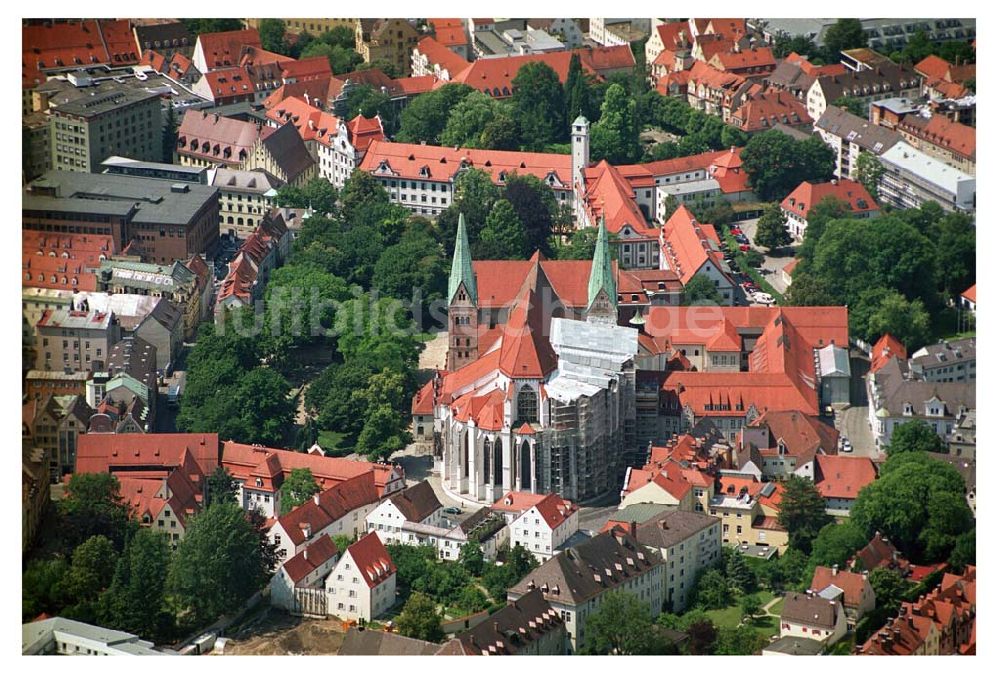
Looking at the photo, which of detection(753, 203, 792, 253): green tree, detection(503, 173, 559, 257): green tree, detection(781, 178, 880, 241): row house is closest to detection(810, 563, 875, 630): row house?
detection(503, 173, 559, 257): green tree

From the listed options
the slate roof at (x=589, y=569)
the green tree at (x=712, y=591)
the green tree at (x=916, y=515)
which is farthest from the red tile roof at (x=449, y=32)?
the green tree at (x=712, y=591)

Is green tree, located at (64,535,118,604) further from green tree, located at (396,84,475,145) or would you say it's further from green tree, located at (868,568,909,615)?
green tree, located at (396,84,475,145)

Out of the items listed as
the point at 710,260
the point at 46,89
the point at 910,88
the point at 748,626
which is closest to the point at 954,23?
the point at 910,88

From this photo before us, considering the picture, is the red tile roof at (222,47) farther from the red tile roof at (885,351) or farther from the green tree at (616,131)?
the red tile roof at (885,351)

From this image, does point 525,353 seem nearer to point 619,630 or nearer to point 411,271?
point 619,630

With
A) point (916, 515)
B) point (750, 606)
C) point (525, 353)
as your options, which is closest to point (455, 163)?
point (525, 353)

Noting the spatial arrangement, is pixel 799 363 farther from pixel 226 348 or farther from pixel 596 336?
pixel 226 348
